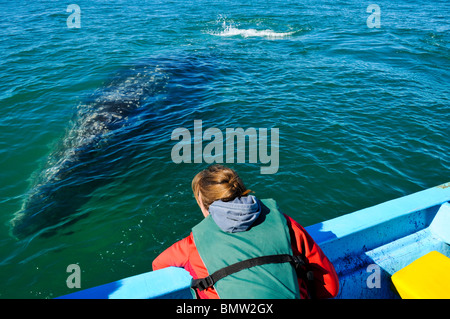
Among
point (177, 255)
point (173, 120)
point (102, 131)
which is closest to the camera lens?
point (177, 255)

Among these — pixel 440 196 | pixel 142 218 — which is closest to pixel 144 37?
pixel 142 218

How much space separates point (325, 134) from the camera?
27.8 feet

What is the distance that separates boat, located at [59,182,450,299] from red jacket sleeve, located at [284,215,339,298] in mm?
972

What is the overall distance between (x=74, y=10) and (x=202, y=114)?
557 inches

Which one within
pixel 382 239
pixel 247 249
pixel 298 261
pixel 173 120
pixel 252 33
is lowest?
pixel 382 239

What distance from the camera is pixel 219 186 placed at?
234cm

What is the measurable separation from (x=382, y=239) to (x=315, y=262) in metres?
1.98

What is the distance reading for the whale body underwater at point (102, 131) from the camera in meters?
6.53

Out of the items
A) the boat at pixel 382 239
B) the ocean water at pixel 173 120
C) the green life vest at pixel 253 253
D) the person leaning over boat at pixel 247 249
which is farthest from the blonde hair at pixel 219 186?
the ocean water at pixel 173 120

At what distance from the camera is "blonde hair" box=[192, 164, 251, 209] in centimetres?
232

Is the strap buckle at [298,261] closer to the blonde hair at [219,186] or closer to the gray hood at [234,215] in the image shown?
the gray hood at [234,215]

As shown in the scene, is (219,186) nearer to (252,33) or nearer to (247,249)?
(247,249)

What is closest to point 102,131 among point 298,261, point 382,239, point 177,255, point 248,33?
point 177,255
